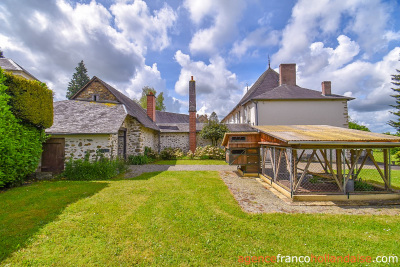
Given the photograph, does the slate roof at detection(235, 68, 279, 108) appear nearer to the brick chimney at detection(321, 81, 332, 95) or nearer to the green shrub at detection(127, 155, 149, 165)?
the brick chimney at detection(321, 81, 332, 95)

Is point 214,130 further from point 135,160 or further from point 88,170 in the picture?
point 88,170

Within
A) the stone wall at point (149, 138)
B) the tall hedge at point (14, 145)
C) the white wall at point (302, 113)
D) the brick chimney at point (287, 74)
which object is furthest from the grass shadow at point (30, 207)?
the brick chimney at point (287, 74)

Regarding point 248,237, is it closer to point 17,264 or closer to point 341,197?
point 17,264

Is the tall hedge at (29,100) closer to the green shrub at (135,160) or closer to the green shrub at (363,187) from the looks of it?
the green shrub at (135,160)

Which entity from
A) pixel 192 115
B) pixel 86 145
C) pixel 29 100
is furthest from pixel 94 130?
pixel 192 115

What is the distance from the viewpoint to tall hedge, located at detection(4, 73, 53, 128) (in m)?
6.57

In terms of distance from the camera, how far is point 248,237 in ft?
11.1

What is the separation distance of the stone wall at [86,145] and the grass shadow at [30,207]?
2.10 m

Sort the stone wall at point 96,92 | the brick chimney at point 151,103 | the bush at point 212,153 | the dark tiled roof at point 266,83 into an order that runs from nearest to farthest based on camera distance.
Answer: the stone wall at point 96,92, the bush at point 212,153, the dark tiled roof at point 266,83, the brick chimney at point 151,103

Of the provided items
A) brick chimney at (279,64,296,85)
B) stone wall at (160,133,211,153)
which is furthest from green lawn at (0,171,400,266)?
brick chimney at (279,64,296,85)

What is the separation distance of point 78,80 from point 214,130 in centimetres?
3321

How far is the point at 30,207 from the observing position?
4695mm

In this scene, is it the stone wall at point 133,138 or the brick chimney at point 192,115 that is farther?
the brick chimney at point 192,115

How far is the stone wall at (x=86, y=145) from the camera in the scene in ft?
29.2
